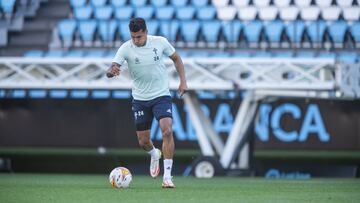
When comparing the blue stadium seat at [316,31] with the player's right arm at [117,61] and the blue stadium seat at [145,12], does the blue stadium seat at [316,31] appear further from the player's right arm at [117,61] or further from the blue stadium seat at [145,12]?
the player's right arm at [117,61]

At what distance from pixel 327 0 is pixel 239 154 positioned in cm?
558

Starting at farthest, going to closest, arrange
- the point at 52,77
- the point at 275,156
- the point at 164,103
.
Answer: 1. the point at 275,156
2. the point at 52,77
3. the point at 164,103

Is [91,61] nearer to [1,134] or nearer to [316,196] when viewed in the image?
[1,134]

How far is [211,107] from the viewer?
2069 cm

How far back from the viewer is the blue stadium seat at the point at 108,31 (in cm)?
2259

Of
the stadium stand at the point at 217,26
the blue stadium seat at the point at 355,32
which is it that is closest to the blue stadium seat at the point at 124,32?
the stadium stand at the point at 217,26

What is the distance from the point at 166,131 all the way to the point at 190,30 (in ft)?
32.3

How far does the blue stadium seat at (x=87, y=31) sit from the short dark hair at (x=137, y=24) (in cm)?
1017

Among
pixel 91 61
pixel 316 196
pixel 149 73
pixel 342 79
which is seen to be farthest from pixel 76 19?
pixel 316 196

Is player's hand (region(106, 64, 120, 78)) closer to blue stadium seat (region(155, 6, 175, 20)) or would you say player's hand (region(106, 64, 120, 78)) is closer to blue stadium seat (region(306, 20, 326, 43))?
blue stadium seat (region(306, 20, 326, 43))

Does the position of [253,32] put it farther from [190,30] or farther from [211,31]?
[190,30]

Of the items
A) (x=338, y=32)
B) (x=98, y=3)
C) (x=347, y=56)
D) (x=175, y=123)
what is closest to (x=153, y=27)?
(x=98, y=3)

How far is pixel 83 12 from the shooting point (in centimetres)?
2341

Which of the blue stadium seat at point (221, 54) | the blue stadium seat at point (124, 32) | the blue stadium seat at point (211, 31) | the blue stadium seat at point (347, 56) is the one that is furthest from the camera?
the blue stadium seat at point (124, 32)
